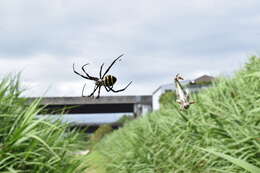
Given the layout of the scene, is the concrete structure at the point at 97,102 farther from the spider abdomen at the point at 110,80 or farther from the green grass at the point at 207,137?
the green grass at the point at 207,137

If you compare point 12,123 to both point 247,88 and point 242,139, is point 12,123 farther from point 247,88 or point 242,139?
point 247,88

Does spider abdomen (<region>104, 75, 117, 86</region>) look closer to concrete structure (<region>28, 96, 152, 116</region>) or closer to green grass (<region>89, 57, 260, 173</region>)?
concrete structure (<region>28, 96, 152, 116</region>)

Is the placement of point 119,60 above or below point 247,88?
below

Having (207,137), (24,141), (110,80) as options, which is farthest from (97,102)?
(207,137)

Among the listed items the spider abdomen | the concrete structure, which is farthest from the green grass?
the spider abdomen

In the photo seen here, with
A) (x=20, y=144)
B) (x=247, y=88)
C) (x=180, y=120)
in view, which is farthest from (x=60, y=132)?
(x=247, y=88)

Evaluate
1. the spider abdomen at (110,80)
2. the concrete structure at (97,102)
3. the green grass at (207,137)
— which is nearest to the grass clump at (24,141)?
the green grass at (207,137)
